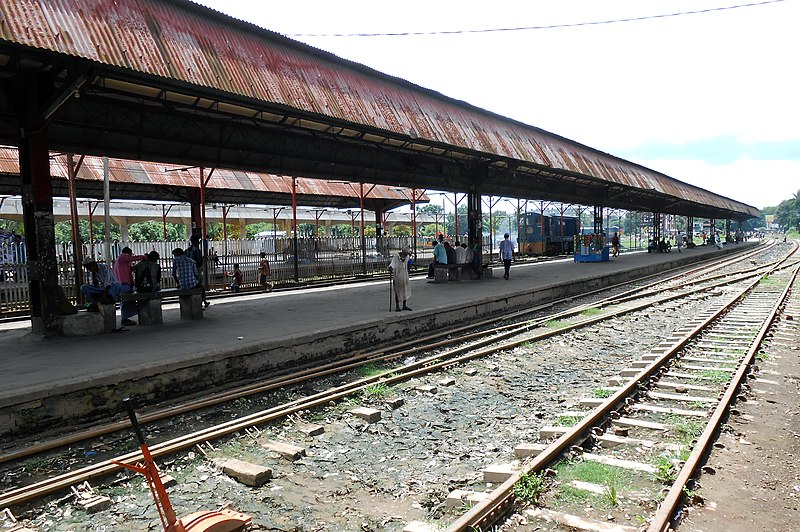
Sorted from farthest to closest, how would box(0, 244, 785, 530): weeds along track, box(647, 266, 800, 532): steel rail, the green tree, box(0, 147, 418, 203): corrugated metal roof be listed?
the green tree, box(0, 147, 418, 203): corrugated metal roof, box(0, 244, 785, 530): weeds along track, box(647, 266, 800, 532): steel rail

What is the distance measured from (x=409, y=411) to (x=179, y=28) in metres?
7.42

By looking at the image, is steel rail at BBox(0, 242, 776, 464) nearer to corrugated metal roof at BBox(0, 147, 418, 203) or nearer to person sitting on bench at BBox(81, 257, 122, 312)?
person sitting on bench at BBox(81, 257, 122, 312)

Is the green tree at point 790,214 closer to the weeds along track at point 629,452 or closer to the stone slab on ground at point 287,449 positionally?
the weeds along track at point 629,452

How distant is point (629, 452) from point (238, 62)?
884 centimetres

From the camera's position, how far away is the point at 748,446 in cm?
488

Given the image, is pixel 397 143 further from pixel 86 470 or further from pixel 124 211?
pixel 124 211

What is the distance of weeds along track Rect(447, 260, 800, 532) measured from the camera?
360 cm

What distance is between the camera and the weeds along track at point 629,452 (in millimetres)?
3604

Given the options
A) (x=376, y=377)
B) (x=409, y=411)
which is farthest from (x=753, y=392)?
(x=376, y=377)

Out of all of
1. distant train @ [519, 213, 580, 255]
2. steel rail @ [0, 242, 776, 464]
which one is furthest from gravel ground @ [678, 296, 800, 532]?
distant train @ [519, 213, 580, 255]

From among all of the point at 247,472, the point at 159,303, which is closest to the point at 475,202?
the point at 159,303

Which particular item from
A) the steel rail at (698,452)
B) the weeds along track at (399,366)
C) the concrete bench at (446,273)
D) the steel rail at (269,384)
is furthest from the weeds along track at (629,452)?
the concrete bench at (446,273)

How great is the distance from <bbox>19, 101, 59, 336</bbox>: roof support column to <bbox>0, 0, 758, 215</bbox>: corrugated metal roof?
2240 millimetres

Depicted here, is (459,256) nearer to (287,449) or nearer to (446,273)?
(446,273)
